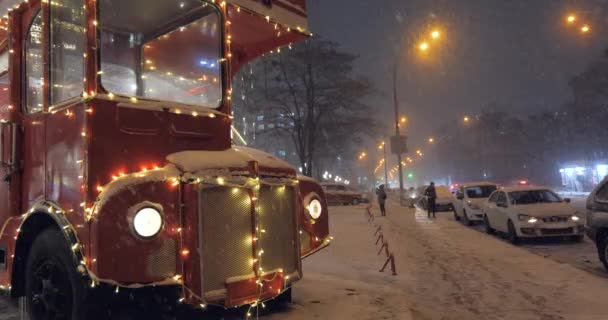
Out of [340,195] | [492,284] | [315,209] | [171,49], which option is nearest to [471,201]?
[492,284]

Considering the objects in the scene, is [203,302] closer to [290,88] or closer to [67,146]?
[67,146]

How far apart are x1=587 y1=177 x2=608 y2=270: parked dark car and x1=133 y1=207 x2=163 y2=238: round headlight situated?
765cm

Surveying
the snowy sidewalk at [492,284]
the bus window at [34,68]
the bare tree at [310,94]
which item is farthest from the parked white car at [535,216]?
the bare tree at [310,94]

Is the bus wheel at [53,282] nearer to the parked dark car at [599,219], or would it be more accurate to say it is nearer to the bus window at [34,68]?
the bus window at [34,68]

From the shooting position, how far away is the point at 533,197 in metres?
13.7

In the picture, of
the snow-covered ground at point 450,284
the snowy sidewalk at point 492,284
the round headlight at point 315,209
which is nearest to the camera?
the round headlight at point 315,209

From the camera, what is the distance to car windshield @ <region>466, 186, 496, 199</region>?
18.7m

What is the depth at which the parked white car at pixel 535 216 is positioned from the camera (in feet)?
40.3

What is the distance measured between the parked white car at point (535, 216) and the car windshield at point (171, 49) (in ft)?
32.7

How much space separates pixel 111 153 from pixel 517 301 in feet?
18.2

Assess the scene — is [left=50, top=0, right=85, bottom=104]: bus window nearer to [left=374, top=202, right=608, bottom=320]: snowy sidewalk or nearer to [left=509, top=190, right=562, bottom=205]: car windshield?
[left=374, top=202, right=608, bottom=320]: snowy sidewalk

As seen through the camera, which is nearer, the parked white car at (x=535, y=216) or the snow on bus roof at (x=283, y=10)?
the snow on bus roof at (x=283, y=10)

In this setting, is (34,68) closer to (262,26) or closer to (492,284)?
(262,26)

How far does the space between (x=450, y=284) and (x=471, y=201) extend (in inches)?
422
